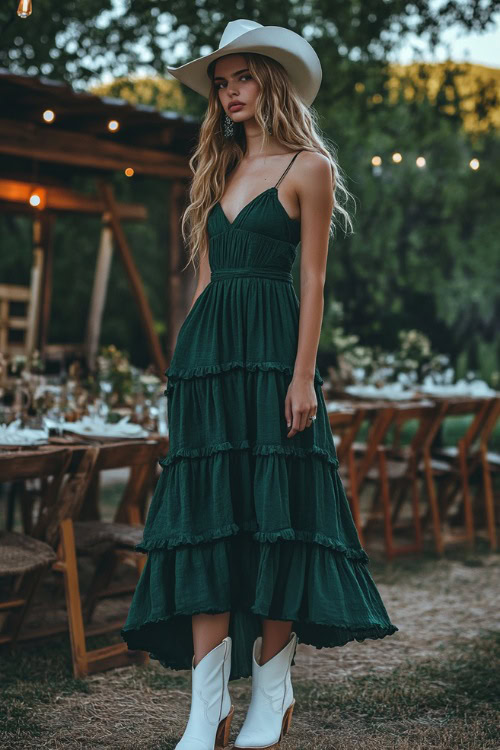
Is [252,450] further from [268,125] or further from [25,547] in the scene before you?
[25,547]

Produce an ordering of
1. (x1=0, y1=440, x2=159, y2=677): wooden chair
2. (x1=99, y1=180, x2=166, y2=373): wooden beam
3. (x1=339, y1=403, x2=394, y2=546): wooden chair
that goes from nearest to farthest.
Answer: (x1=0, y1=440, x2=159, y2=677): wooden chair < (x1=339, y1=403, x2=394, y2=546): wooden chair < (x1=99, y1=180, x2=166, y2=373): wooden beam

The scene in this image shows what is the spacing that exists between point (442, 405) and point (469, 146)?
6920 mm

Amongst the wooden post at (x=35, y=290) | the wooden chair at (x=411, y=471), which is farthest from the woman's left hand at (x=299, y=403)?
the wooden post at (x=35, y=290)

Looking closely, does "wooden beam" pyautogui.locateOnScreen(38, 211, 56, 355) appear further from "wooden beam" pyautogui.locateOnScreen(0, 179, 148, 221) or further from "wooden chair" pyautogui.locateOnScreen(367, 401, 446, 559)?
"wooden chair" pyautogui.locateOnScreen(367, 401, 446, 559)

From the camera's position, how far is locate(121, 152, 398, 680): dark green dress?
2297mm

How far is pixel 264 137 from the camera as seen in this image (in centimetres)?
247

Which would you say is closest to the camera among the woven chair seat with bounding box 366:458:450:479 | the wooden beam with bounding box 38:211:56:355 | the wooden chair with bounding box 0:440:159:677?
the wooden chair with bounding box 0:440:159:677

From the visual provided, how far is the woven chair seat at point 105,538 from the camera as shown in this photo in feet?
11.3

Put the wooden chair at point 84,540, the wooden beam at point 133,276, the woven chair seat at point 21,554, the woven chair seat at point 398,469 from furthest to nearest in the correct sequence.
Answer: the wooden beam at point 133,276 < the woven chair seat at point 398,469 < the wooden chair at point 84,540 < the woven chair seat at point 21,554

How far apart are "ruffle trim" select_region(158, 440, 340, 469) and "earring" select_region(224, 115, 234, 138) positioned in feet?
3.02

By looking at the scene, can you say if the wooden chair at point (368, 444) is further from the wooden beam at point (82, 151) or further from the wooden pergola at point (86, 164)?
the wooden beam at point (82, 151)

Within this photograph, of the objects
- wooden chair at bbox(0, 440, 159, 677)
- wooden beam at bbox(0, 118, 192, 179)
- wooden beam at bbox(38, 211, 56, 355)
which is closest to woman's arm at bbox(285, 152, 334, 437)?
wooden chair at bbox(0, 440, 159, 677)

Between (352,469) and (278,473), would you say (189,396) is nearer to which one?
(278,473)

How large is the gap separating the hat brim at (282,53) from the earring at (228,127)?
14 cm
